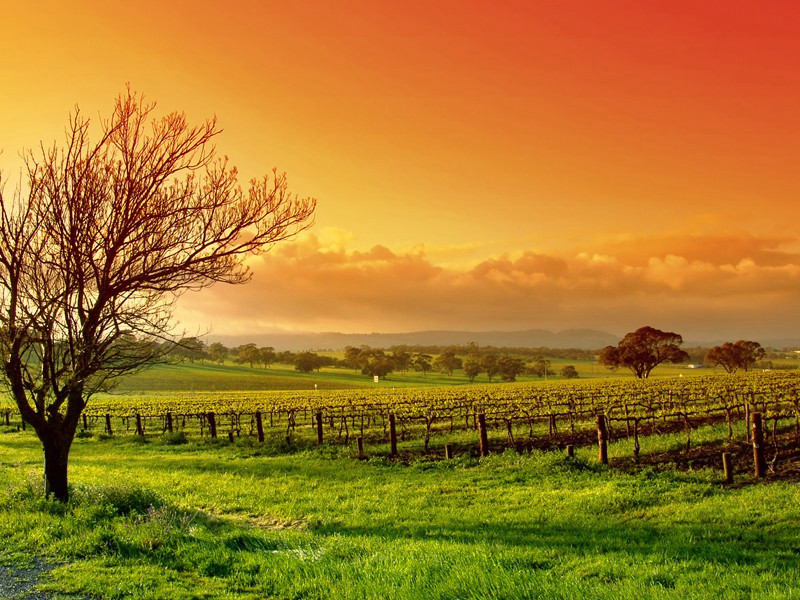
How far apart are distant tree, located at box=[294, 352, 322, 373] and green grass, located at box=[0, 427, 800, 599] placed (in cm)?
15842

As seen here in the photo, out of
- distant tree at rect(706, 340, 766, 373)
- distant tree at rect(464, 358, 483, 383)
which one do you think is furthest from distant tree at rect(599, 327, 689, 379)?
distant tree at rect(464, 358, 483, 383)

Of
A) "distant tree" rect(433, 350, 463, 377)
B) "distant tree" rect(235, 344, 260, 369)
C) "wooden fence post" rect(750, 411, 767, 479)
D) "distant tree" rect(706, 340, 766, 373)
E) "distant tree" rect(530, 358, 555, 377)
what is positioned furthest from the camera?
"distant tree" rect(235, 344, 260, 369)

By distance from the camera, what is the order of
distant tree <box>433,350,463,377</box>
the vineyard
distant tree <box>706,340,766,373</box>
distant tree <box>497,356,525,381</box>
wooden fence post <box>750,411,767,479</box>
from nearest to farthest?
wooden fence post <box>750,411,767,479</box> → the vineyard → distant tree <box>706,340,766,373</box> → distant tree <box>497,356,525,381</box> → distant tree <box>433,350,463,377</box>

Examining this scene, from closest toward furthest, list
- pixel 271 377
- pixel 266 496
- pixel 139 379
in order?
pixel 266 496
pixel 139 379
pixel 271 377

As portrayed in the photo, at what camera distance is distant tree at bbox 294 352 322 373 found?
17825cm

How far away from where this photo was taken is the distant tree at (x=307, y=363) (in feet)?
585

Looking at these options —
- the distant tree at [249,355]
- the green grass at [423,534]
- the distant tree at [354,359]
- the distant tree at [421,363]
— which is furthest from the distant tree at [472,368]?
the green grass at [423,534]

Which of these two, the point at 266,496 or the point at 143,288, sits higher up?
the point at 143,288

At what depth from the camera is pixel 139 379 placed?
135375 millimetres

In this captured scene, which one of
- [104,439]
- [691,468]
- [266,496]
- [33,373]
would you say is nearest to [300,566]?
[266,496]

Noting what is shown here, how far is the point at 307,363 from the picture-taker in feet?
585

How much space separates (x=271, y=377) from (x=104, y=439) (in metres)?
114

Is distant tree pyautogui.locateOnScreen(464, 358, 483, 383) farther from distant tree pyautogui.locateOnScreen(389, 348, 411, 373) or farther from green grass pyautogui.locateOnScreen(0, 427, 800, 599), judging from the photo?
green grass pyautogui.locateOnScreen(0, 427, 800, 599)

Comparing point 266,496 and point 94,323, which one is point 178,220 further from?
point 266,496
